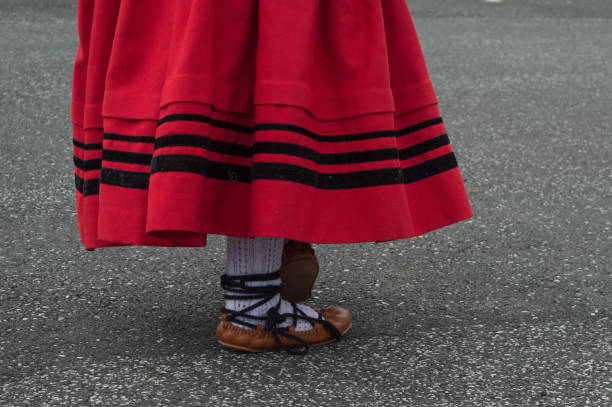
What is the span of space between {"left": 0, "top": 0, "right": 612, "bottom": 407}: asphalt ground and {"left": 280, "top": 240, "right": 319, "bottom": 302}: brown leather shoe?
0.15 m

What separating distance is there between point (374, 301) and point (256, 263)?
504 mm

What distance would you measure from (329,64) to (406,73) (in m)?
0.19

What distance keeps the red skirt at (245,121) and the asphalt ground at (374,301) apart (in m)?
0.32

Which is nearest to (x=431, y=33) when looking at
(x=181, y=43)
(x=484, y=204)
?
(x=484, y=204)

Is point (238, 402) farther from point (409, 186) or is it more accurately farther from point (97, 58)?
point (97, 58)

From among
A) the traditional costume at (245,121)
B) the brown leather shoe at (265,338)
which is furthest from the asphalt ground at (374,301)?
the traditional costume at (245,121)

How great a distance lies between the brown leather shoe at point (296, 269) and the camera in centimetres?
220

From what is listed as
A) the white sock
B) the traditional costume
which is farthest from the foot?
the traditional costume

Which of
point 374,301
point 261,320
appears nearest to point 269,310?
point 261,320

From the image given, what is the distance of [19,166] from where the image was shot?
12.4 ft

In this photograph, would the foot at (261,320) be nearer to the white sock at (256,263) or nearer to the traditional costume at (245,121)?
the white sock at (256,263)

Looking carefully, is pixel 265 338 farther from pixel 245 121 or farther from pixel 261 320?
pixel 245 121

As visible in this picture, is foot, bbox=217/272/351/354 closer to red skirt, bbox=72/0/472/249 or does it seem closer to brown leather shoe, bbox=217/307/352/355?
brown leather shoe, bbox=217/307/352/355

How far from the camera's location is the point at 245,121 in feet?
6.42
